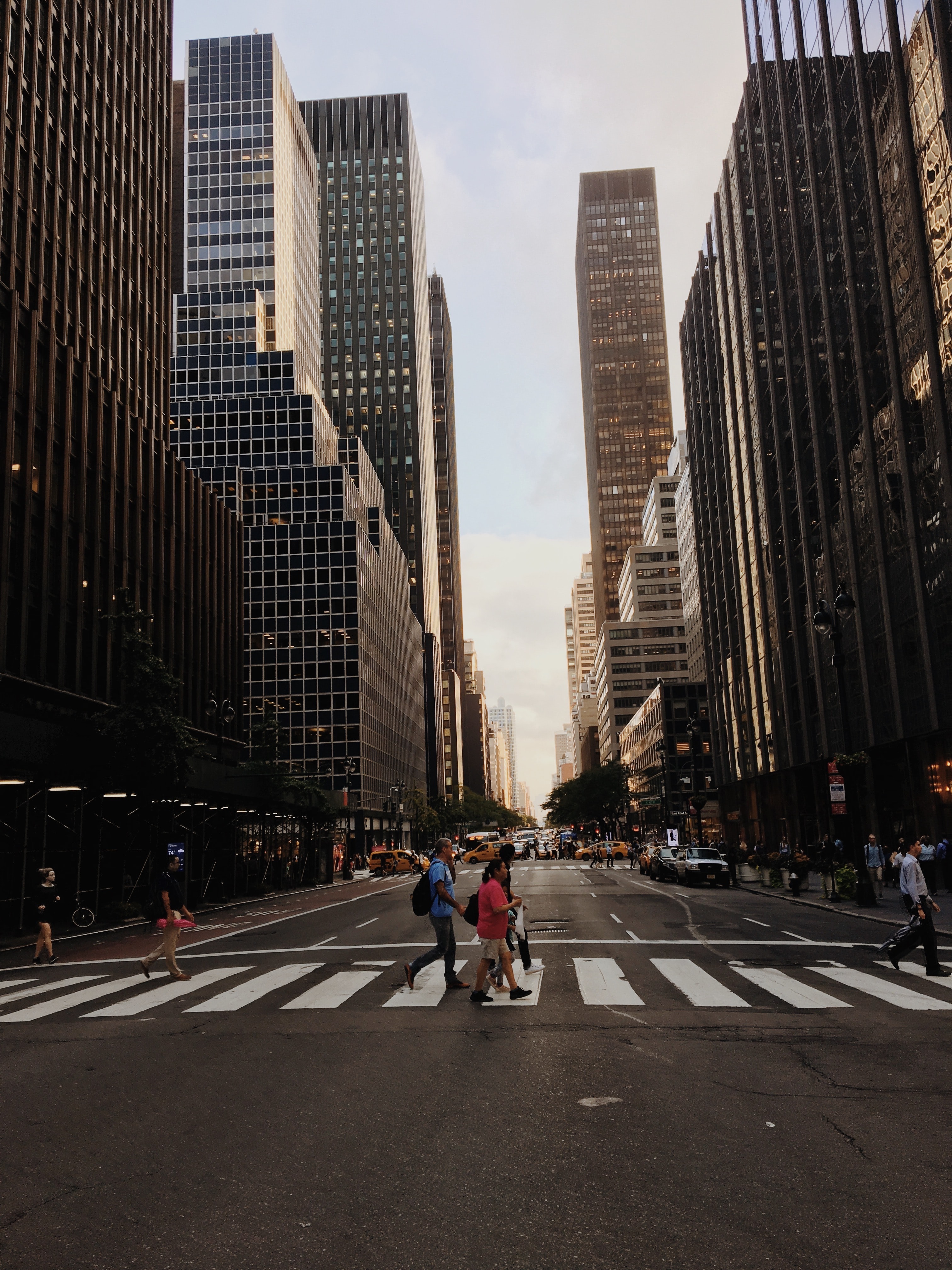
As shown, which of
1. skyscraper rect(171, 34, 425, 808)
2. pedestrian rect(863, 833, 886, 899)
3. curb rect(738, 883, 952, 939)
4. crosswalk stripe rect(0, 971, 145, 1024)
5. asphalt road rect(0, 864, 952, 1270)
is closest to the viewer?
asphalt road rect(0, 864, 952, 1270)

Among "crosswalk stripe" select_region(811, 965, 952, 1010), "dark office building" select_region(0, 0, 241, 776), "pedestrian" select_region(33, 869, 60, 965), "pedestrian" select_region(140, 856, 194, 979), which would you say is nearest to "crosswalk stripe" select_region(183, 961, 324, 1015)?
"pedestrian" select_region(140, 856, 194, 979)

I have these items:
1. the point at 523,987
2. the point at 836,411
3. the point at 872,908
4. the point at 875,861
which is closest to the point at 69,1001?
the point at 523,987

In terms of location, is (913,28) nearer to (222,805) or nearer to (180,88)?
(222,805)

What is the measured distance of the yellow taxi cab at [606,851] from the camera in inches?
2874

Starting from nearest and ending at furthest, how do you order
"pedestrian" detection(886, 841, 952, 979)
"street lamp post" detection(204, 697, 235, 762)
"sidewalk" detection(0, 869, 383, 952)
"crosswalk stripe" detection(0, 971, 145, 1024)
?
"crosswalk stripe" detection(0, 971, 145, 1024)
"pedestrian" detection(886, 841, 952, 979)
"sidewalk" detection(0, 869, 383, 952)
"street lamp post" detection(204, 697, 235, 762)

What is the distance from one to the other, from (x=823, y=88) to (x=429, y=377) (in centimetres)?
15686

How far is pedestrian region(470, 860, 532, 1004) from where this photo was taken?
12406 millimetres

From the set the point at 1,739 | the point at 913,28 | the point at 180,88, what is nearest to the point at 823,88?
the point at 913,28

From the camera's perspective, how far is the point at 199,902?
36.3 meters

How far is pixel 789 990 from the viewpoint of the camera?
12.9 metres

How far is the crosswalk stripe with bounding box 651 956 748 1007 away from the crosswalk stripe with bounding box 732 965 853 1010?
0.55 meters

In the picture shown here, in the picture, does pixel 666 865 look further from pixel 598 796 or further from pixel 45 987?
pixel 598 796

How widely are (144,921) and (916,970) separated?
23.8 metres

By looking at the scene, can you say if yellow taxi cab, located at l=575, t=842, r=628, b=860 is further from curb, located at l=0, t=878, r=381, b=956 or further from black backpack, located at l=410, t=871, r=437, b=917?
black backpack, located at l=410, t=871, r=437, b=917
